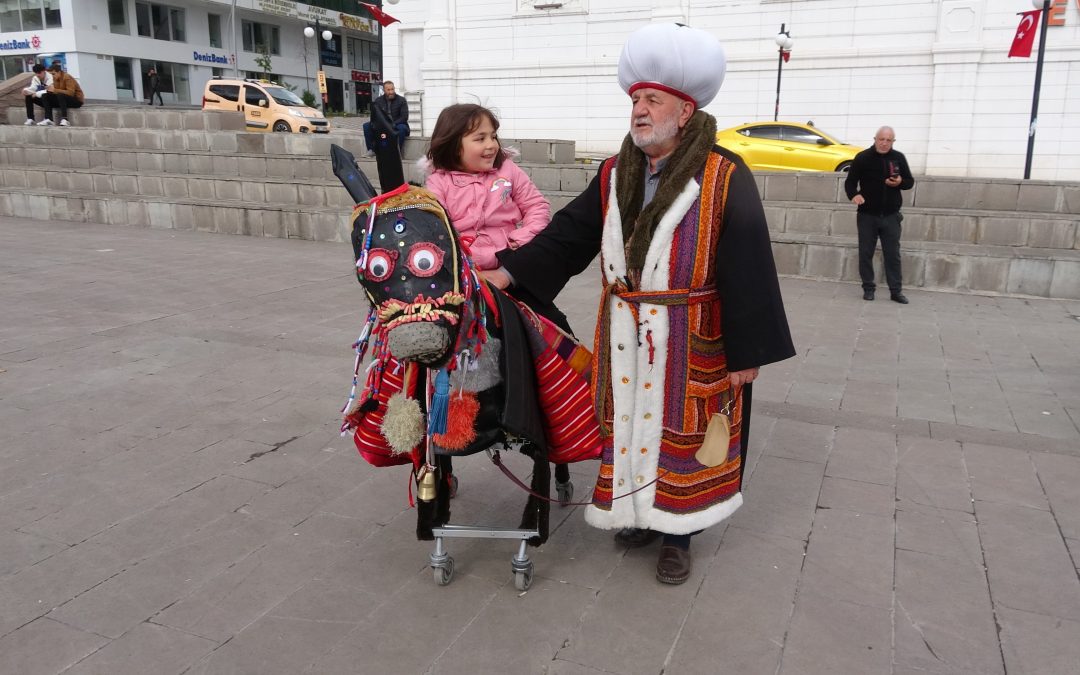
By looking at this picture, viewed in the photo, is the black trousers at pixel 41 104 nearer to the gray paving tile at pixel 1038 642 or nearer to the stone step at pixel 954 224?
the stone step at pixel 954 224

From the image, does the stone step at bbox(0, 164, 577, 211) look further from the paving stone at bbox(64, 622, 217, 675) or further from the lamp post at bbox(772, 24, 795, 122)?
the lamp post at bbox(772, 24, 795, 122)

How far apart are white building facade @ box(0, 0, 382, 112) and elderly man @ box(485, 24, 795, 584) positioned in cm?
4046

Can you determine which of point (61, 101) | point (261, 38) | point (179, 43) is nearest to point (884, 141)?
point (61, 101)

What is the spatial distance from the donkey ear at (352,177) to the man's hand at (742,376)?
53.9 inches

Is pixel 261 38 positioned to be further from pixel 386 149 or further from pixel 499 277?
pixel 386 149

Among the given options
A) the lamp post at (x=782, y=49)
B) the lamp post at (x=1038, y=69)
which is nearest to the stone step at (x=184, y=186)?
the lamp post at (x=1038, y=69)

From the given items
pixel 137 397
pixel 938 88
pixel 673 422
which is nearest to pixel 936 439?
pixel 673 422

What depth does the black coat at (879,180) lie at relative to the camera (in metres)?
8.38

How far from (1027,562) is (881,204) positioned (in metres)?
5.89

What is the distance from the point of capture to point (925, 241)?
31.4ft

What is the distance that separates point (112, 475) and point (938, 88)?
18.6 meters

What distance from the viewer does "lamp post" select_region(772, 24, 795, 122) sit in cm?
1798

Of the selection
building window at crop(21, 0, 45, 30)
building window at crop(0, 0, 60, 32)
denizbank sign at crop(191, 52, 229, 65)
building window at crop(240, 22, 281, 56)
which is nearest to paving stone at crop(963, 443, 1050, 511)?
building window at crop(0, 0, 60, 32)

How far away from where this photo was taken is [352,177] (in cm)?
257
